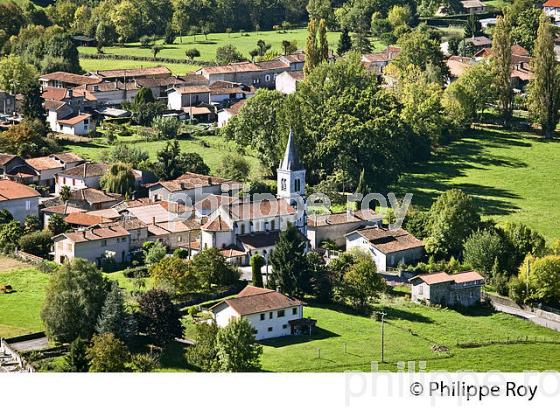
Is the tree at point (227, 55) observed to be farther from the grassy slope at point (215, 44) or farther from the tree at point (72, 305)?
the tree at point (72, 305)

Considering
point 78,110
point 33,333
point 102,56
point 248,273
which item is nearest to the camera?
point 33,333

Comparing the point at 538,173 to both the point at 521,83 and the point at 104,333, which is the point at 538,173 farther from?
the point at 104,333

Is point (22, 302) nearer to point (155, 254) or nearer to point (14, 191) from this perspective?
point (155, 254)

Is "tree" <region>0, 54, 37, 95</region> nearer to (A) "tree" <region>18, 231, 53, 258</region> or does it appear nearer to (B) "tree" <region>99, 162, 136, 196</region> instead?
(B) "tree" <region>99, 162, 136, 196</region>

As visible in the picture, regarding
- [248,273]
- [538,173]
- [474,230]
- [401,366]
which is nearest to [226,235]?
[248,273]

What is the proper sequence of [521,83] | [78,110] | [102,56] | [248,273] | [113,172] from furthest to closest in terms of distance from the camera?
[102,56], [521,83], [78,110], [113,172], [248,273]

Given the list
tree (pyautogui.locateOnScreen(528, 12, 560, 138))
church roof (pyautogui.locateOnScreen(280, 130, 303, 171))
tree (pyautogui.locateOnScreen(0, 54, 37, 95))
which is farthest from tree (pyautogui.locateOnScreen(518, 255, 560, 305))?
tree (pyautogui.locateOnScreen(0, 54, 37, 95))

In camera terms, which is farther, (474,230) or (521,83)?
(521,83)
